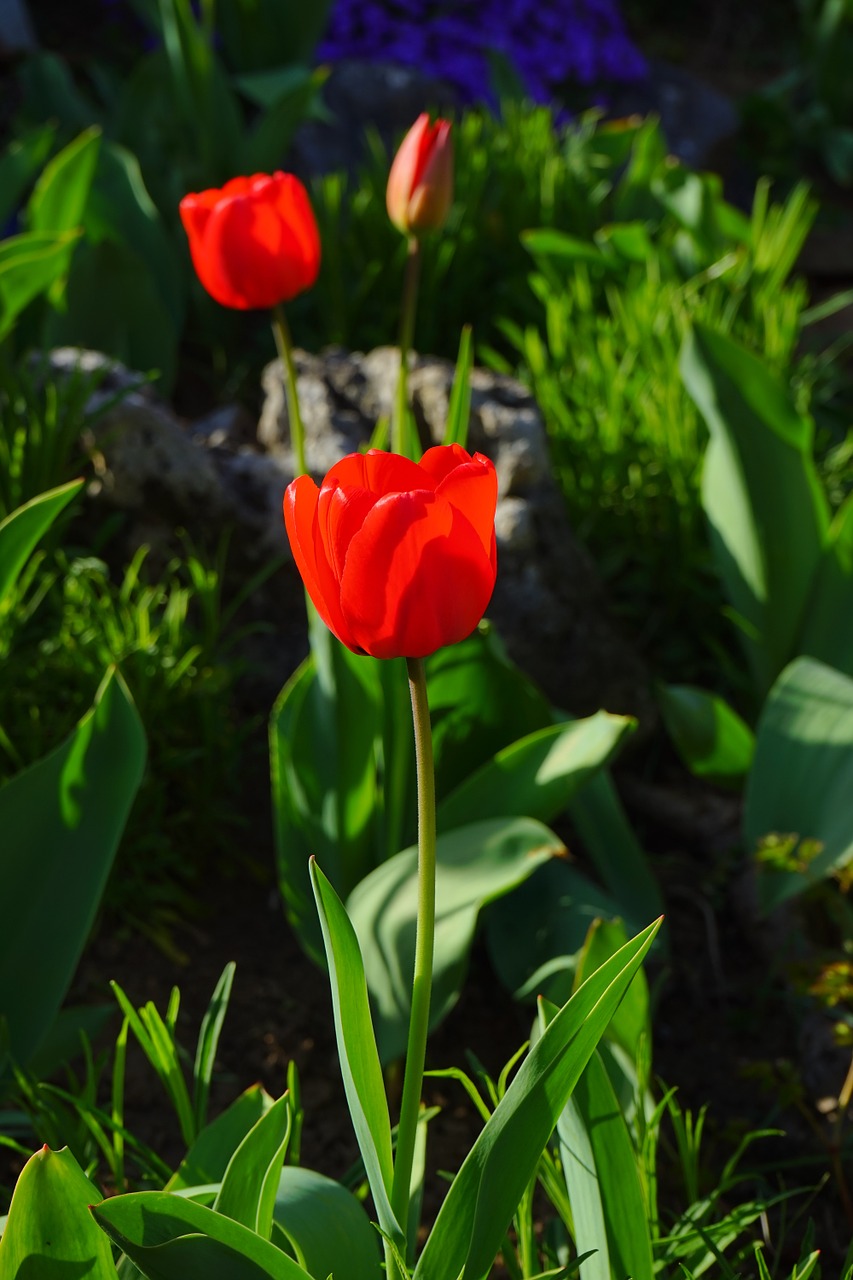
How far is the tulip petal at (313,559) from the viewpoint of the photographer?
2.45 ft

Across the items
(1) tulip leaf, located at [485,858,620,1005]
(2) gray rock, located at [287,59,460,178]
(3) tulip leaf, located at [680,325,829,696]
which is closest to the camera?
(1) tulip leaf, located at [485,858,620,1005]

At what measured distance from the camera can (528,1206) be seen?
3.32ft

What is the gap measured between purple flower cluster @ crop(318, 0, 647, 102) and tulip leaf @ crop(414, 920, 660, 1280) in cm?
424

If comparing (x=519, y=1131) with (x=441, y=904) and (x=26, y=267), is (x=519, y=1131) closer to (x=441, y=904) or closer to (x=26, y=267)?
(x=441, y=904)

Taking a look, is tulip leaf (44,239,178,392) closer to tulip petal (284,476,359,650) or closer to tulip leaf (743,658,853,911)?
tulip leaf (743,658,853,911)

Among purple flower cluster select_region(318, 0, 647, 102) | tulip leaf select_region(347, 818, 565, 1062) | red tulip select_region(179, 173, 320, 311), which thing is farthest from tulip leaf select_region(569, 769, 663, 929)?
purple flower cluster select_region(318, 0, 647, 102)

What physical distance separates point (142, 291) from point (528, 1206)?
1.97 m

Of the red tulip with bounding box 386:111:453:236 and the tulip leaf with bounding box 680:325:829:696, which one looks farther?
the tulip leaf with bounding box 680:325:829:696

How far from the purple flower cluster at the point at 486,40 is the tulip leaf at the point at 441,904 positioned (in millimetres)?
3784

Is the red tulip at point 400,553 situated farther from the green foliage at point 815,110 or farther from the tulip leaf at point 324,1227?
the green foliage at point 815,110

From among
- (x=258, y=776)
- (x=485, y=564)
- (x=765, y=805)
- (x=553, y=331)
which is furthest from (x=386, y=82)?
(x=485, y=564)

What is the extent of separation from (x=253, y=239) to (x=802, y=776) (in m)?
0.95

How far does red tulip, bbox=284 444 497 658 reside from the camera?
0.72m

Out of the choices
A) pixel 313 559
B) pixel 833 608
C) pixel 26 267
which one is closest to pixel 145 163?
pixel 26 267
